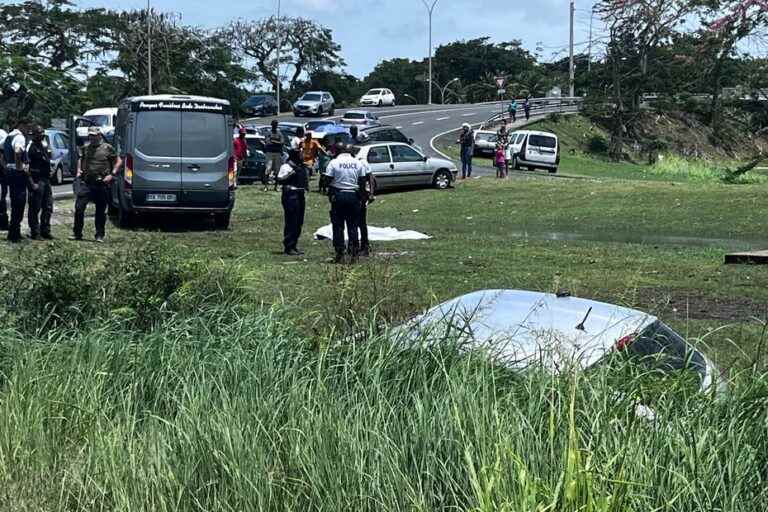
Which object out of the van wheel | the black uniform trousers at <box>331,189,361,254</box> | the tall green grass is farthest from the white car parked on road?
the tall green grass

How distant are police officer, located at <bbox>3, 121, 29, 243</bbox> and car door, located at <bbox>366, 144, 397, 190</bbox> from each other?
13.9 metres

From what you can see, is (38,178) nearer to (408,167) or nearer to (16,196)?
(16,196)

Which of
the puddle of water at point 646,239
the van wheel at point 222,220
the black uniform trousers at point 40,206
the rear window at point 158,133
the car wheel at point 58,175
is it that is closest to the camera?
the black uniform trousers at point 40,206

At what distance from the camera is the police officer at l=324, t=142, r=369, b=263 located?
1468cm

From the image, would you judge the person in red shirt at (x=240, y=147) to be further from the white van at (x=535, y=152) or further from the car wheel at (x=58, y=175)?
the white van at (x=535, y=152)

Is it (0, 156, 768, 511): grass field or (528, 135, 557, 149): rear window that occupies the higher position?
(528, 135, 557, 149): rear window

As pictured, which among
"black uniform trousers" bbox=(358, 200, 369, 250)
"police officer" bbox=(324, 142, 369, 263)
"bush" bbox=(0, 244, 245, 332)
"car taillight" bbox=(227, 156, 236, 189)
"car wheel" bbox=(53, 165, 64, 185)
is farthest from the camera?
"car wheel" bbox=(53, 165, 64, 185)

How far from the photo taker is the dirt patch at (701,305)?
10.5 m

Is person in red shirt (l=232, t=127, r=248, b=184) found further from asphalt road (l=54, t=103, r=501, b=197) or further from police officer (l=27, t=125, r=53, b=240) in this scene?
asphalt road (l=54, t=103, r=501, b=197)

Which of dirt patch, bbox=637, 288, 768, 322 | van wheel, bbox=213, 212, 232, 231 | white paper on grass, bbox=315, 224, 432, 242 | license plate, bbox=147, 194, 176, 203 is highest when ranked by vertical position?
license plate, bbox=147, 194, 176, 203

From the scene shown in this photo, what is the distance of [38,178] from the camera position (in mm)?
15602

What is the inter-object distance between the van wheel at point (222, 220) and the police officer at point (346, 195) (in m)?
5.83

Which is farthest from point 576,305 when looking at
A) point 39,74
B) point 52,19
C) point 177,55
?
point 177,55

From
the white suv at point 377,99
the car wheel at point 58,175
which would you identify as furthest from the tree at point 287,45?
the car wheel at point 58,175
